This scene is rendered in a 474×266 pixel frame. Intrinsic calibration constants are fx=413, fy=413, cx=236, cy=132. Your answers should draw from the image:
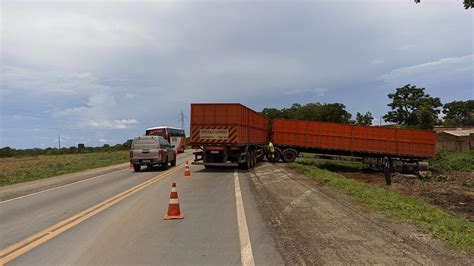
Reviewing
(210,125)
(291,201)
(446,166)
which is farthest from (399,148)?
(291,201)

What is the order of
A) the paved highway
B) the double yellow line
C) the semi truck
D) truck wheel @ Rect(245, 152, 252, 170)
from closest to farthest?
the paved highway → the double yellow line → truck wheel @ Rect(245, 152, 252, 170) → the semi truck

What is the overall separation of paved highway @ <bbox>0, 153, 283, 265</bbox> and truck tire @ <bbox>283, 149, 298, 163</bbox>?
17.9 m

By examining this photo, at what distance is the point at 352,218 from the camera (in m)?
8.59

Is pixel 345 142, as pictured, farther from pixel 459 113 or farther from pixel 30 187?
pixel 459 113

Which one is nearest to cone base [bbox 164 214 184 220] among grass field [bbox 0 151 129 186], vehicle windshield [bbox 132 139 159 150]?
vehicle windshield [bbox 132 139 159 150]

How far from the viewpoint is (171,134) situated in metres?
44.6

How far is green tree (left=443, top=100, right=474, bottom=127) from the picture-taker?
119m

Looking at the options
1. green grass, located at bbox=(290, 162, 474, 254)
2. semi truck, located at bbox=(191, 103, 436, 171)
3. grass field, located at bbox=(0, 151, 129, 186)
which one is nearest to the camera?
green grass, located at bbox=(290, 162, 474, 254)

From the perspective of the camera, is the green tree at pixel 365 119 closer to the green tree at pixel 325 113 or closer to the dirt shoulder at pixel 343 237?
the green tree at pixel 325 113

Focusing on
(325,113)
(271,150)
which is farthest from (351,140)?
(325,113)

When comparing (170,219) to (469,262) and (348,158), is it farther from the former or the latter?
(348,158)

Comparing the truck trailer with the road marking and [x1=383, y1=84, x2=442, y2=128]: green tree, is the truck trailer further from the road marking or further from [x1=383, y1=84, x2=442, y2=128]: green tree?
[x1=383, y1=84, x2=442, y2=128]: green tree

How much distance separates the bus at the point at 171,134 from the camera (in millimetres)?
42875

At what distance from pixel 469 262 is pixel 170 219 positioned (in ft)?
18.3
